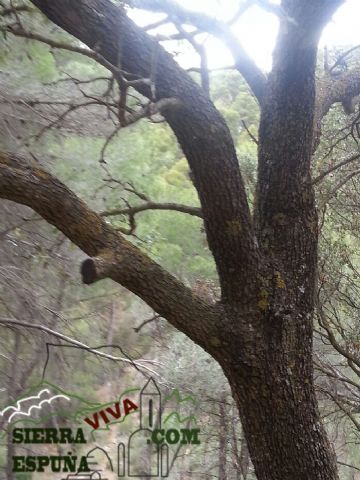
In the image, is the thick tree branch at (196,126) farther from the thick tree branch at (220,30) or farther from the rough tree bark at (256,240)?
the thick tree branch at (220,30)

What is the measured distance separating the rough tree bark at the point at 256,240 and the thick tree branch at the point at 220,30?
0.03 metres

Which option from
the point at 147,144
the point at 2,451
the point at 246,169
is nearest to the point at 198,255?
the point at 147,144

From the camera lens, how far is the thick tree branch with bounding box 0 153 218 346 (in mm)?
1978

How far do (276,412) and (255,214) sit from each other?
0.87 m

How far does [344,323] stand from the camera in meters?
5.96

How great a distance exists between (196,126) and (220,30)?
1.44 ft

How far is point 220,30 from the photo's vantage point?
7.54ft

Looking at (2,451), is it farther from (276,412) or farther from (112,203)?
(276,412)

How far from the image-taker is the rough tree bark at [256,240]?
2121mm
